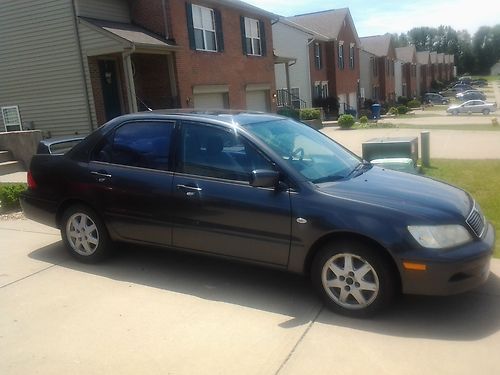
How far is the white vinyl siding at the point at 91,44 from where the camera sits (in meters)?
13.3

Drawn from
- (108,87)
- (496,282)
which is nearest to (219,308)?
(496,282)

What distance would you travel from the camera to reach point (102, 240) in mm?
4902

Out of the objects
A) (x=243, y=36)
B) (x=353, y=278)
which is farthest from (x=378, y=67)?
(x=353, y=278)

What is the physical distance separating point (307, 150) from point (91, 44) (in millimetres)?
11126

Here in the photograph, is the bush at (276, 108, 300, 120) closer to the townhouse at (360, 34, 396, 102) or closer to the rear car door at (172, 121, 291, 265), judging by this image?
the rear car door at (172, 121, 291, 265)

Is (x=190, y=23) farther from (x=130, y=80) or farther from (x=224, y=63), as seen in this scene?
(x=130, y=80)

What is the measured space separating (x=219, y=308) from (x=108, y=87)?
1248cm

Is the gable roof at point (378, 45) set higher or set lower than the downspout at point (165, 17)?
higher

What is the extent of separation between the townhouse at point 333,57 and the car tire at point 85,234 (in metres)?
27.6

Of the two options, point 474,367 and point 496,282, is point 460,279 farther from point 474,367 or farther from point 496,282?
point 496,282

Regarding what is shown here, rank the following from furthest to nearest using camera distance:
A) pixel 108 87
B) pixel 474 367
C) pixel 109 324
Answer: pixel 108 87
pixel 109 324
pixel 474 367

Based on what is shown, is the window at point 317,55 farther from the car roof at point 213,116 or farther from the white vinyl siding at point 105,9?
the car roof at point 213,116

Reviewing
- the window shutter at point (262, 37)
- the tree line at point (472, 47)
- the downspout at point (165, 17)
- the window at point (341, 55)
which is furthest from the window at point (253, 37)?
the tree line at point (472, 47)

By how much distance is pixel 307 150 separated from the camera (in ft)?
15.0
